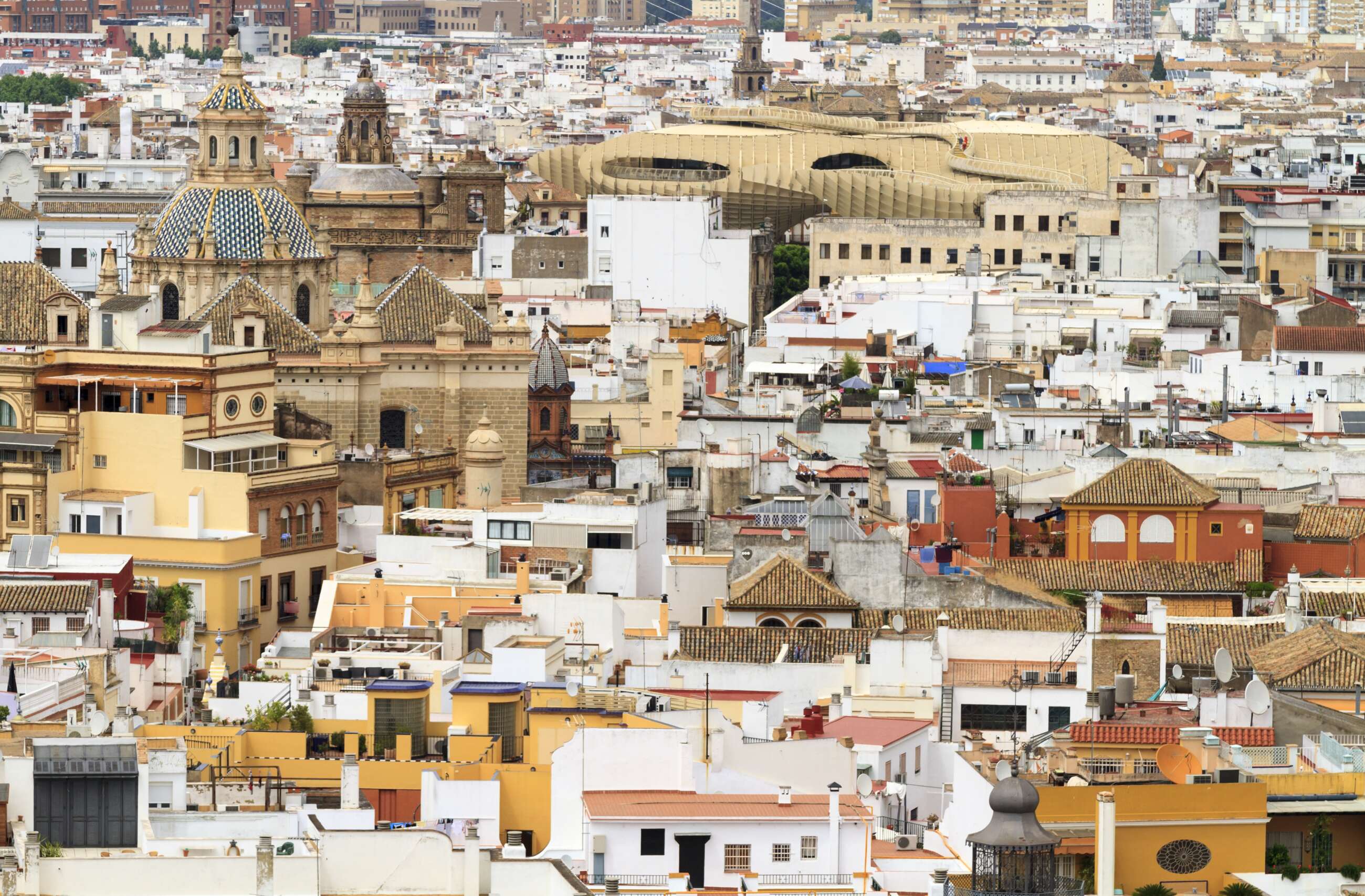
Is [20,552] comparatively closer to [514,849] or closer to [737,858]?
[737,858]

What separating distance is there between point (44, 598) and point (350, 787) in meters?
11.5

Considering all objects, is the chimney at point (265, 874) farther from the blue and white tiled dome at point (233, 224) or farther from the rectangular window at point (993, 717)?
the blue and white tiled dome at point (233, 224)

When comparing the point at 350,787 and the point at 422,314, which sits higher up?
the point at 422,314

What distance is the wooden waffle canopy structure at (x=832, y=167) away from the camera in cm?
12181

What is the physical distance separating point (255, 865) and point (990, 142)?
355ft

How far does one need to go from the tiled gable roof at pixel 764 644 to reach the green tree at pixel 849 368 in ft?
98.8

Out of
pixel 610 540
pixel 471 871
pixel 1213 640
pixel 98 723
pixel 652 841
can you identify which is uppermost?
pixel 98 723

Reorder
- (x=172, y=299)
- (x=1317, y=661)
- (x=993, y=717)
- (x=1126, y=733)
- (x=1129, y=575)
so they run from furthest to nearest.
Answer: (x=172, y=299), (x=1129, y=575), (x=993, y=717), (x=1317, y=661), (x=1126, y=733)

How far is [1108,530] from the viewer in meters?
54.7

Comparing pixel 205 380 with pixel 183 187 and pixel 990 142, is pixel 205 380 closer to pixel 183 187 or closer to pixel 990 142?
pixel 183 187

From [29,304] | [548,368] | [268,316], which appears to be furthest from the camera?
[548,368]

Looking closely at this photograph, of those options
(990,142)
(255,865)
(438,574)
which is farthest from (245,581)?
(990,142)

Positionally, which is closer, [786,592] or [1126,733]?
[1126,733]

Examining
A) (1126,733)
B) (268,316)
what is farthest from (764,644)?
(268,316)
